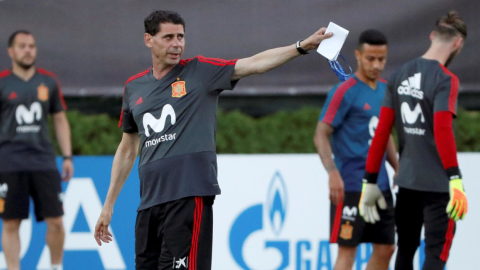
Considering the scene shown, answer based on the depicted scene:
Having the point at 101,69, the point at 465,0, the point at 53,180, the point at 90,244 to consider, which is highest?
the point at 465,0

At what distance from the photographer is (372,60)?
5.70 meters

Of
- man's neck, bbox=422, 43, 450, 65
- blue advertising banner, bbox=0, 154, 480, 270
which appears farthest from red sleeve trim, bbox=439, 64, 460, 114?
blue advertising banner, bbox=0, 154, 480, 270

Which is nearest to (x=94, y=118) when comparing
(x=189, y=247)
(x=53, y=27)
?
(x=53, y=27)

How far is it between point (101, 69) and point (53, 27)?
664mm

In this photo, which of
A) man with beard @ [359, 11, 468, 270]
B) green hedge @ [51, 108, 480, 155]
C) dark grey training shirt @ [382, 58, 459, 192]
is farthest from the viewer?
green hedge @ [51, 108, 480, 155]

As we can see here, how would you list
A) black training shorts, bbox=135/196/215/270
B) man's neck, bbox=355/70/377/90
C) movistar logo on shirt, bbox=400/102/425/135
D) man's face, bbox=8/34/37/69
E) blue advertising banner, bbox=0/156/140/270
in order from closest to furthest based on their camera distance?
1. black training shorts, bbox=135/196/215/270
2. movistar logo on shirt, bbox=400/102/425/135
3. man's neck, bbox=355/70/377/90
4. blue advertising banner, bbox=0/156/140/270
5. man's face, bbox=8/34/37/69

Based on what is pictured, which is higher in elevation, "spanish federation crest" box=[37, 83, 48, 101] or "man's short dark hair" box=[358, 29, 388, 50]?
"man's short dark hair" box=[358, 29, 388, 50]

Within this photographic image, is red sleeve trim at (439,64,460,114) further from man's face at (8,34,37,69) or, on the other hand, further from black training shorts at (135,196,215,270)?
man's face at (8,34,37,69)

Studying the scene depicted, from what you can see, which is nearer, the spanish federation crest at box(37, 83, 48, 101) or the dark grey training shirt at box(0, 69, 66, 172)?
the dark grey training shirt at box(0, 69, 66, 172)

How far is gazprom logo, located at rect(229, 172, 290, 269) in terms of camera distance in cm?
659

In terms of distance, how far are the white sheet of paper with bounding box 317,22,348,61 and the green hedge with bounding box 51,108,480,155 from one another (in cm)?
402

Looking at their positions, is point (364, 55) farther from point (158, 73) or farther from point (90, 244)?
point (90, 244)

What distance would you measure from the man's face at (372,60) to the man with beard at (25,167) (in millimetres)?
2907

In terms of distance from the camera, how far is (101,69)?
296 inches
